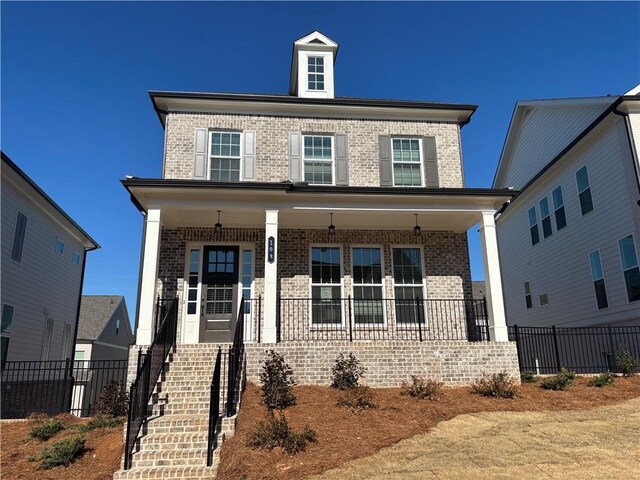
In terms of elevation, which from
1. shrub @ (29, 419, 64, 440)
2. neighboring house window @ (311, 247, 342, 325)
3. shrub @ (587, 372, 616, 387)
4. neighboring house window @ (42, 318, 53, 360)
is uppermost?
neighboring house window @ (311, 247, 342, 325)

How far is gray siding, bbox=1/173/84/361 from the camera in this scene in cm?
1339

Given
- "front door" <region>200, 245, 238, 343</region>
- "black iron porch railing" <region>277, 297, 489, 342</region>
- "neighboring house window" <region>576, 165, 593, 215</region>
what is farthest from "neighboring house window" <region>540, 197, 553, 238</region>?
"front door" <region>200, 245, 238, 343</region>

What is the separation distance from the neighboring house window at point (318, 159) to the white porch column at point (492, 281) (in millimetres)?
4241

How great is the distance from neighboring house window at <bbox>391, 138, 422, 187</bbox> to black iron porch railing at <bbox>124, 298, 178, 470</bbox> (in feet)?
22.7

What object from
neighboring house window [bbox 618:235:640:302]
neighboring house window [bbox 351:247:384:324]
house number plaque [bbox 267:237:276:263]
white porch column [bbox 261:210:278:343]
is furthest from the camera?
neighboring house window [bbox 618:235:640:302]

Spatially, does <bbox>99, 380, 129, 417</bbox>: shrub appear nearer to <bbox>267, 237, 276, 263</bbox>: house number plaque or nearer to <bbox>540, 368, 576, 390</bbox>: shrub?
<bbox>267, 237, 276, 263</bbox>: house number plaque

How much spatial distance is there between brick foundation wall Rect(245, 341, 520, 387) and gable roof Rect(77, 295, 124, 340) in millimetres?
19838

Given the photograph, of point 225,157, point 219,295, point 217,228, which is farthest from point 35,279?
point 225,157

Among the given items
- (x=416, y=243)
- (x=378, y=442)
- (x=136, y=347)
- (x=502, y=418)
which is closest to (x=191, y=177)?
(x=136, y=347)

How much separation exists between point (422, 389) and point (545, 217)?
11753 millimetres

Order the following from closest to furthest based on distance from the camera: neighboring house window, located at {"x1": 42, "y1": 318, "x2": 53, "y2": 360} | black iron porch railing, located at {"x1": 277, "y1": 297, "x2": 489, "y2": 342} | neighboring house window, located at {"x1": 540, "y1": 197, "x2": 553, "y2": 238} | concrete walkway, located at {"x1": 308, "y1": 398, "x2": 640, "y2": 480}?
concrete walkway, located at {"x1": 308, "y1": 398, "x2": 640, "y2": 480}, black iron porch railing, located at {"x1": 277, "y1": 297, "x2": 489, "y2": 342}, neighboring house window, located at {"x1": 42, "y1": 318, "x2": 53, "y2": 360}, neighboring house window, located at {"x1": 540, "y1": 197, "x2": 553, "y2": 238}

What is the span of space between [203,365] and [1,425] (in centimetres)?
392

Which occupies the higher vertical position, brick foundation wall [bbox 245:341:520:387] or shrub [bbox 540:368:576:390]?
brick foundation wall [bbox 245:341:520:387]

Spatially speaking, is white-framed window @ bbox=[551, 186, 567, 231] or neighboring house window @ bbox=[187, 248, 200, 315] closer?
neighboring house window @ bbox=[187, 248, 200, 315]
